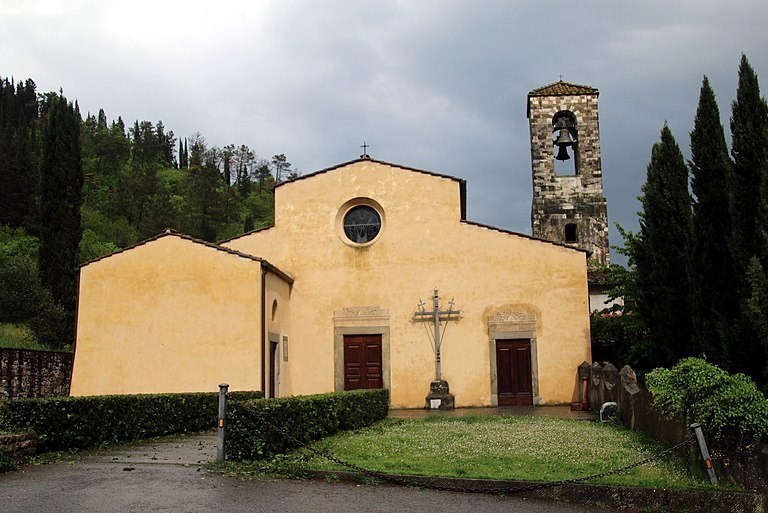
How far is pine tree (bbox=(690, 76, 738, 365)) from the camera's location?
515 inches

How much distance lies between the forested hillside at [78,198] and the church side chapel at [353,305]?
935 centimetres

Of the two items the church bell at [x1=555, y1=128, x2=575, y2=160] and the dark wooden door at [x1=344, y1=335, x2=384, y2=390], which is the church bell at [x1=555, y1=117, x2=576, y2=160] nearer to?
the church bell at [x1=555, y1=128, x2=575, y2=160]

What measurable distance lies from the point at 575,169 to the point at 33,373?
70.6 feet

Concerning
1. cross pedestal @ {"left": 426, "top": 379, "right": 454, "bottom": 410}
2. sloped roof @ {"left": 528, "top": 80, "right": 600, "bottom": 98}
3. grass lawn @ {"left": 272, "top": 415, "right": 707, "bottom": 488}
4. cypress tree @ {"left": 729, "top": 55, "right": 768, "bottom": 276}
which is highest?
sloped roof @ {"left": 528, "top": 80, "right": 600, "bottom": 98}

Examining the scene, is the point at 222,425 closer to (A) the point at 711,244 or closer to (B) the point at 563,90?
(A) the point at 711,244

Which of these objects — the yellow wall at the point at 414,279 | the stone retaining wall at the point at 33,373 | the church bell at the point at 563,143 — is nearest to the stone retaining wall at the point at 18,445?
the stone retaining wall at the point at 33,373

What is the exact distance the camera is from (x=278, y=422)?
33.6ft

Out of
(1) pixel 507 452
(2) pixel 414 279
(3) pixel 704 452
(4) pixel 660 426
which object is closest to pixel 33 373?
(2) pixel 414 279

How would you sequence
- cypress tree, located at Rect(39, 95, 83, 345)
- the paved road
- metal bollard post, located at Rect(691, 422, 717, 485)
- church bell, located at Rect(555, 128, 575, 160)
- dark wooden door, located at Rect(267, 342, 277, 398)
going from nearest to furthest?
the paved road, metal bollard post, located at Rect(691, 422, 717, 485), dark wooden door, located at Rect(267, 342, 277, 398), church bell, located at Rect(555, 128, 575, 160), cypress tree, located at Rect(39, 95, 83, 345)

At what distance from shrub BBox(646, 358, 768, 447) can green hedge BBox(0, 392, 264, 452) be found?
8.51 meters

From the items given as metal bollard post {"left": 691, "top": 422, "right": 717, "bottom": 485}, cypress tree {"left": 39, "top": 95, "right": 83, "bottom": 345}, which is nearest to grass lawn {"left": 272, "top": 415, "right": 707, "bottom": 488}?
metal bollard post {"left": 691, "top": 422, "right": 717, "bottom": 485}

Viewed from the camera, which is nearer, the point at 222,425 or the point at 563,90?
the point at 222,425

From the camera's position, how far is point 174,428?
1347 centimetres

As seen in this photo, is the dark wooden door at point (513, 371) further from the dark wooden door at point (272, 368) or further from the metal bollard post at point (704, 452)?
the metal bollard post at point (704, 452)
